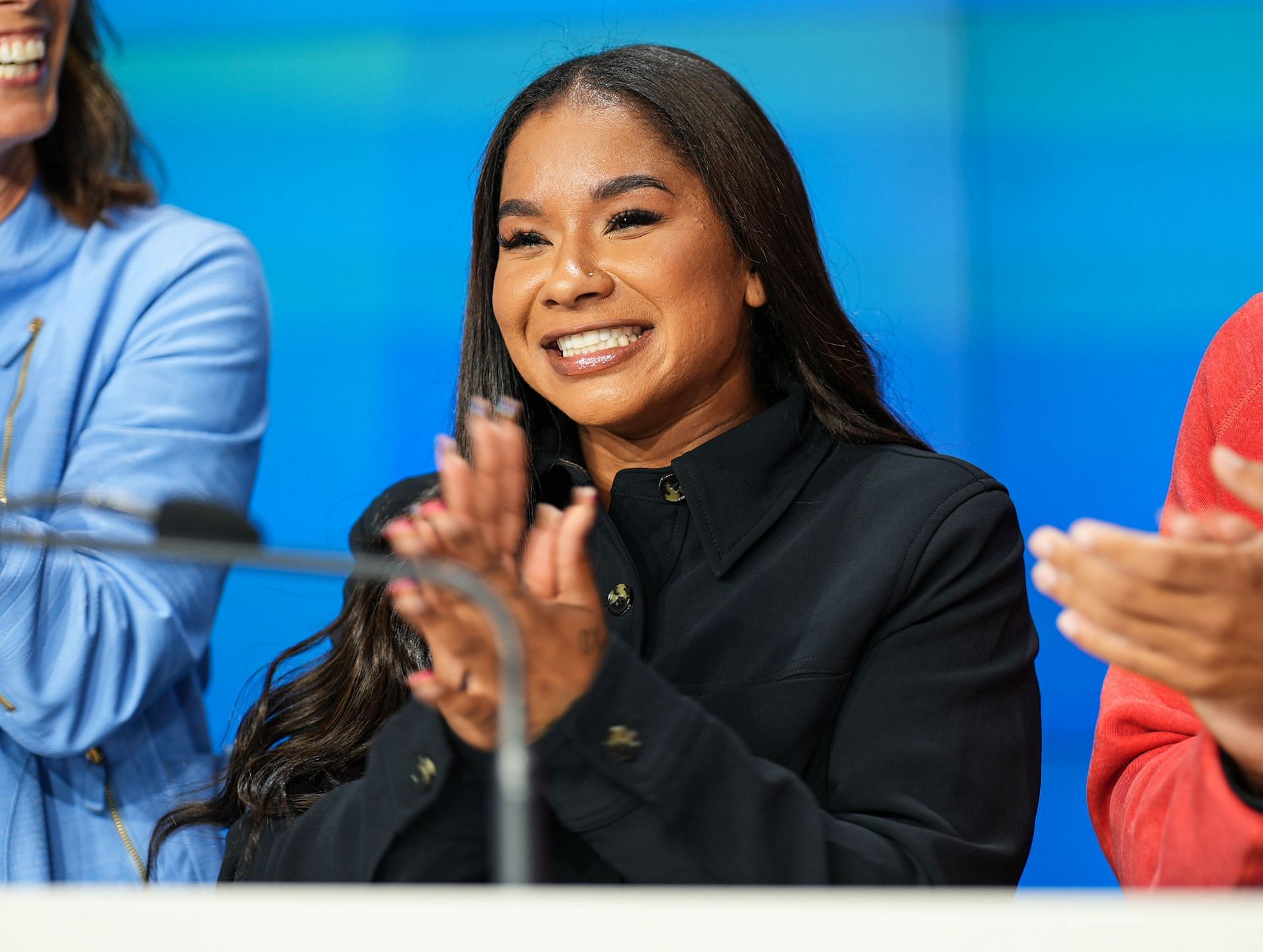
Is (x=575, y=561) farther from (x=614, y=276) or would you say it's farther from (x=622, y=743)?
(x=614, y=276)

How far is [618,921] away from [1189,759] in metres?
0.57

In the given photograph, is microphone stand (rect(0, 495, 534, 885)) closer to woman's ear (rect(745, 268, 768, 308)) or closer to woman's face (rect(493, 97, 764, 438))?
woman's face (rect(493, 97, 764, 438))

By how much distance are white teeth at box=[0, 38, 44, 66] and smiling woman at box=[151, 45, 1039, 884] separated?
638mm

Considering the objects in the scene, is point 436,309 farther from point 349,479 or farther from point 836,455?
point 836,455

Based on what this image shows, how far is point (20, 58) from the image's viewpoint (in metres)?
1.92

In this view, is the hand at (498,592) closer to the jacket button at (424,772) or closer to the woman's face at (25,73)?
the jacket button at (424,772)

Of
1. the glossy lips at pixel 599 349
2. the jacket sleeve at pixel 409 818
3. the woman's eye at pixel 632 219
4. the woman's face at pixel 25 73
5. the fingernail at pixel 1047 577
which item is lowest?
the jacket sleeve at pixel 409 818

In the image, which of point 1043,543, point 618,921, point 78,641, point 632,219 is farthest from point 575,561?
point 78,641

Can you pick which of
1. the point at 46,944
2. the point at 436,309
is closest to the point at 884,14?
the point at 436,309

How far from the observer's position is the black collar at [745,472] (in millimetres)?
1520

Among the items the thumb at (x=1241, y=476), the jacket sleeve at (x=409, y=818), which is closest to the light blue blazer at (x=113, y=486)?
the jacket sleeve at (x=409, y=818)

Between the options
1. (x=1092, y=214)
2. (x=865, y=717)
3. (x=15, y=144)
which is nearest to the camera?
(x=865, y=717)

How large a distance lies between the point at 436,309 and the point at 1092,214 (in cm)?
136

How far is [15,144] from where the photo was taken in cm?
194
